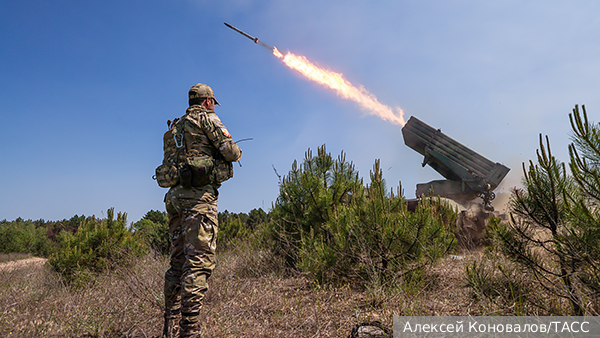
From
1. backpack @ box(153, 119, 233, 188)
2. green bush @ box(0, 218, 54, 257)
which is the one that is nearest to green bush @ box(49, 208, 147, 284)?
backpack @ box(153, 119, 233, 188)

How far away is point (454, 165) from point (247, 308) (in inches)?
437

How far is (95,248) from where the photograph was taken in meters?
7.42

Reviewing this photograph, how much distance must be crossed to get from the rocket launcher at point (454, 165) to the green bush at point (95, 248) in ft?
34.7

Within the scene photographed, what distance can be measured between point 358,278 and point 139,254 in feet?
16.3

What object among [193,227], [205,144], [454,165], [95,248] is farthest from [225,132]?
[454,165]

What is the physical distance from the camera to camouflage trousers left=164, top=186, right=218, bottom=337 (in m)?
3.00

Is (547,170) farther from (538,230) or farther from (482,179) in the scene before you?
(482,179)

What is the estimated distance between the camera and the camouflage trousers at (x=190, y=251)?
300cm

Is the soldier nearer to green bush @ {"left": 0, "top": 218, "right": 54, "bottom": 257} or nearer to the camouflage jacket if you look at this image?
the camouflage jacket

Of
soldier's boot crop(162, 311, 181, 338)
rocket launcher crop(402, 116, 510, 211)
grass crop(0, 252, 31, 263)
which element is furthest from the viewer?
grass crop(0, 252, 31, 263)

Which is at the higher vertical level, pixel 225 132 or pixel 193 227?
pixel 225 132

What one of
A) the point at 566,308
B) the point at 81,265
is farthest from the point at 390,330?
the point at 81,265

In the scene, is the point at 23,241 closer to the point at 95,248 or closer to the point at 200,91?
the point at 95,248

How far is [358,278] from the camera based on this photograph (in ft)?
16.3
